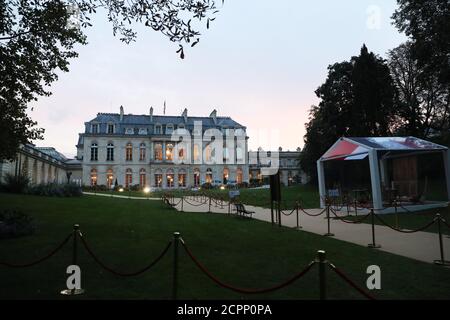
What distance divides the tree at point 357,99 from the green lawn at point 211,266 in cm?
2580

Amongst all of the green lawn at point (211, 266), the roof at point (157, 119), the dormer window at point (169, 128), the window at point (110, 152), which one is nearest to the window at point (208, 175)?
the roof at point (157, 119)

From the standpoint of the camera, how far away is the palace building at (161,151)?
59531mm

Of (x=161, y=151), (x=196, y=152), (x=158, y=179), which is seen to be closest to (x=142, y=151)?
(x=161, y=151)

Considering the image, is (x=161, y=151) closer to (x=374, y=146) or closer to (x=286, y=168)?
(x=286, y=168)

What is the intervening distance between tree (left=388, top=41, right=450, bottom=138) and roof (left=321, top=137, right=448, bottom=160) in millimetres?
17827

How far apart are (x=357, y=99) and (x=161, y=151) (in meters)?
39.3

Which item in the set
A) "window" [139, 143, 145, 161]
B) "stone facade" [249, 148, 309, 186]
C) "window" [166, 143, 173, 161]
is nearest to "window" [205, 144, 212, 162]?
"window" [166, 143, 173, 161]

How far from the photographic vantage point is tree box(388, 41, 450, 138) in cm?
3362

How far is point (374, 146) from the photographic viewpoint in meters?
16.4

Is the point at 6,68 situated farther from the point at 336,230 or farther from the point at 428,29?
the point at 428,29

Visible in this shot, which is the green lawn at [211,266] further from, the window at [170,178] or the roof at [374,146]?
the window at [170,178]

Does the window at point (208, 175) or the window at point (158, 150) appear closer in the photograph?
the window at point (158, 150)

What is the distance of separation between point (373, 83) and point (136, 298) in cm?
3305
